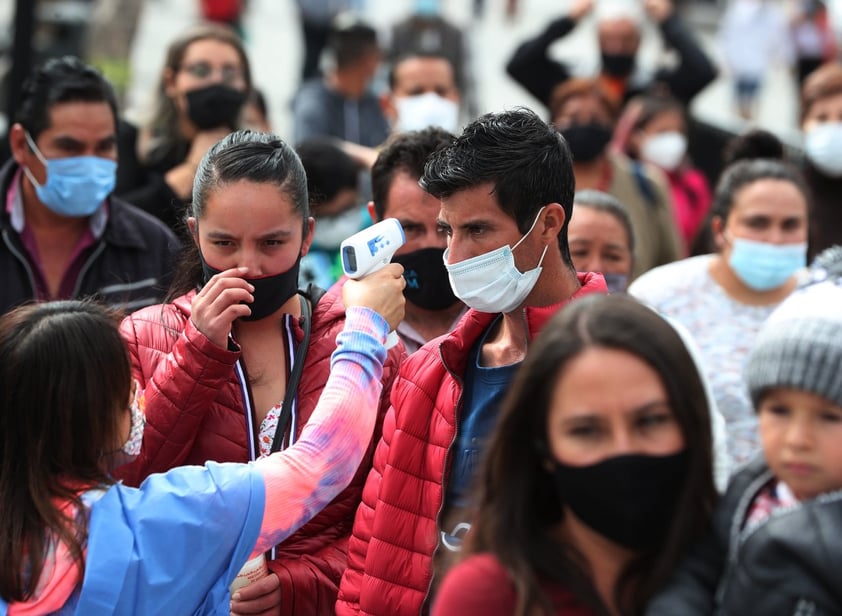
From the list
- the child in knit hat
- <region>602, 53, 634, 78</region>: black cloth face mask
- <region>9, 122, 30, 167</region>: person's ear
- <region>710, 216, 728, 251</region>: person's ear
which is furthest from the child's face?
<region>602, 53, 634, 78</region>: black cloth face mask

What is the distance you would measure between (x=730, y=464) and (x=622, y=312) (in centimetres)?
248

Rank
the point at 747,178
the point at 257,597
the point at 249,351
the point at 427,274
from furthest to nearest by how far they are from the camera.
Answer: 1. the point at 747,178
2. the point at 427,274
3. the point at 249,351
4. the point at 257,597

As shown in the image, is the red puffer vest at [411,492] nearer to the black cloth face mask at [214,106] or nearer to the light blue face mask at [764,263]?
the light blue face mask at [764,263]

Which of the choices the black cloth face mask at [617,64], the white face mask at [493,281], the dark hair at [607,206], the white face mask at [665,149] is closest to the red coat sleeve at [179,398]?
the white face mask at [493,281]

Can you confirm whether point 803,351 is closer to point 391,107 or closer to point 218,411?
point 218,411

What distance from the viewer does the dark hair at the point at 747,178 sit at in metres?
5.59

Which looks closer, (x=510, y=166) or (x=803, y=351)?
(x=803, y=351)

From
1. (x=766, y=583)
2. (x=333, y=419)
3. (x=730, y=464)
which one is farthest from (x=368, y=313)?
(x=730, y=464)

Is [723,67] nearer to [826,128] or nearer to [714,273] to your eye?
[826,128]

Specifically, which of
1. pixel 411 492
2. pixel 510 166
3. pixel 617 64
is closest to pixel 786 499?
pixel 411 492

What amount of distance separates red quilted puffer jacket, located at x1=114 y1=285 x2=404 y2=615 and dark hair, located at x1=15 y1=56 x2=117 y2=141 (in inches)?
70.6

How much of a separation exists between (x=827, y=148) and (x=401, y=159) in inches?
129

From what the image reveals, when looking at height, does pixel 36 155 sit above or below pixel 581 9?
below

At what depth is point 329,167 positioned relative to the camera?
6562mm
